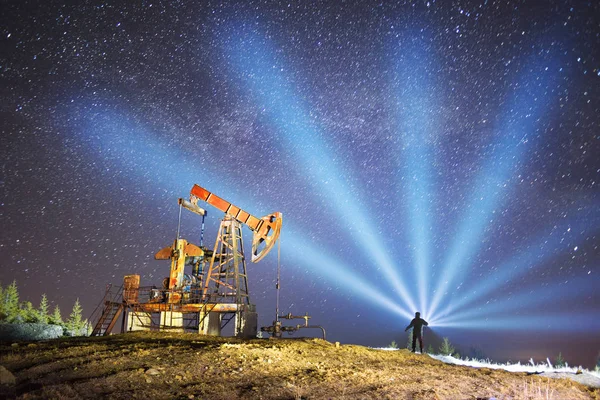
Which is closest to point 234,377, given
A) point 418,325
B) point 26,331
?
point 418,325

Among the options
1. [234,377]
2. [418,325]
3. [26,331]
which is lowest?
[234,377]

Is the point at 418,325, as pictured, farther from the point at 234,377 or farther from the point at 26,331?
the point at 26,331

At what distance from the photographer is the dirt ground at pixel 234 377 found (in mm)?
7801

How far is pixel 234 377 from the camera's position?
913 centimetres

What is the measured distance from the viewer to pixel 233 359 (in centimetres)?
1082

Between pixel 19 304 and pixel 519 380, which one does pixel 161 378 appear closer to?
pixel 519 380

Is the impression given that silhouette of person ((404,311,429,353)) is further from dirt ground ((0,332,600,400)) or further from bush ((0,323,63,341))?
bush ((0,323,63,341))

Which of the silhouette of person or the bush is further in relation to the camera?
the silhouette of person

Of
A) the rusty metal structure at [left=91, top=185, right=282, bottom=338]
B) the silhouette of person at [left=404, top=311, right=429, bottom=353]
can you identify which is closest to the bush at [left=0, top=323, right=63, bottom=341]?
the rusty metal structure at [left=91, top=185, right=282, bottom=338]

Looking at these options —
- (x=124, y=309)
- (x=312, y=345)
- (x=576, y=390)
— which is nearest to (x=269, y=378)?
(x=312, y=345)

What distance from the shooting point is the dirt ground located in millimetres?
7801

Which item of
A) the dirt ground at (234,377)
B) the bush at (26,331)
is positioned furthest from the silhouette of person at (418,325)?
the bush at (26,331)

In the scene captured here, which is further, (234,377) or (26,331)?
(26,331)

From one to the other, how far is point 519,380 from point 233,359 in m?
7.37
